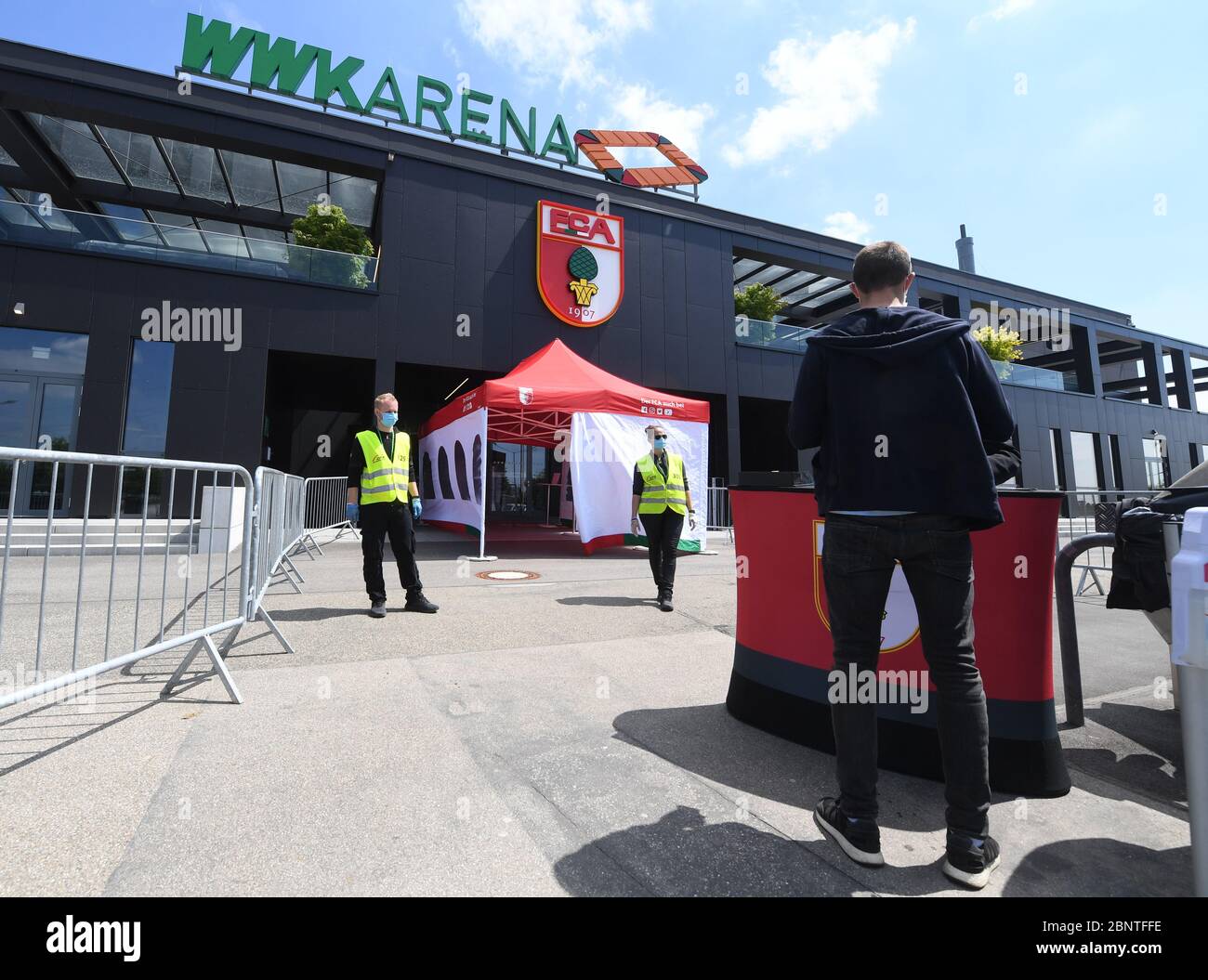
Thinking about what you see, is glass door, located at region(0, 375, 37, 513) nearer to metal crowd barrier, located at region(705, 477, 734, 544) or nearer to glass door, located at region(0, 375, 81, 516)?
glass door, located at region(0, 375, 81, 516)

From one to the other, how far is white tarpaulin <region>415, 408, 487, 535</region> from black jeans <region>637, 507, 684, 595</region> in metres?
4.16

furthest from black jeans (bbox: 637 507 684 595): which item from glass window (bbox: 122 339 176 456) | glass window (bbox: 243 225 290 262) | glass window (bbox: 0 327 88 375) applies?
glass window (bbox: 0 327 88 375)

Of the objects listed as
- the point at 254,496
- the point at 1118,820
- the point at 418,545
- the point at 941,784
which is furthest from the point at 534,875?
the point at 418,545

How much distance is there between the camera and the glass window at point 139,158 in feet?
47.1

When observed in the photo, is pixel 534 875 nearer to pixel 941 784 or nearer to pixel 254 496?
pixel 941 784

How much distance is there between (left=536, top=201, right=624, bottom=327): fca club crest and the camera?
1575cm

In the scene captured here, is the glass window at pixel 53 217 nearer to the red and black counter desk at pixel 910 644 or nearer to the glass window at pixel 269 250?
the glass window at pixel 269 250

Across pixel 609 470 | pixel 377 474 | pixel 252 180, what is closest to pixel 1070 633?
pixel 377 474

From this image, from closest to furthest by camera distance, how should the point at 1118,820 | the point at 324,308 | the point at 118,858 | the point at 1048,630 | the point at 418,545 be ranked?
the point at 118,858 < the point at 1118,820 < the point at 1048,630 < the point at 418,545 < the point at 324,308

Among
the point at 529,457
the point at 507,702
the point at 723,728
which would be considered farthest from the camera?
the point at 529,457

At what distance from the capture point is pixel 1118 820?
2109 millimetres

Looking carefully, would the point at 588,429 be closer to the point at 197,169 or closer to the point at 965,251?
the point at 197,169

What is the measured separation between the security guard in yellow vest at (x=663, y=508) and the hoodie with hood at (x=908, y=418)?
13.1 ft
